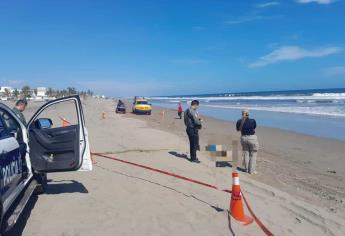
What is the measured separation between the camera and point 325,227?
234 inches

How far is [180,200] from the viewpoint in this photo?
22.5ft

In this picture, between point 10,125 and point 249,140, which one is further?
point 249,140

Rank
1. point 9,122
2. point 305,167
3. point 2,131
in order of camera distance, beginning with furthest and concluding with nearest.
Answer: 1. point 305,167
2. point 9,122
3. point 2,131

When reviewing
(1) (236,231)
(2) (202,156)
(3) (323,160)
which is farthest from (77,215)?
(3) (323,160)

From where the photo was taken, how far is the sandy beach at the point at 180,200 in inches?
218

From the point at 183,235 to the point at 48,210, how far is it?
7.69 ft

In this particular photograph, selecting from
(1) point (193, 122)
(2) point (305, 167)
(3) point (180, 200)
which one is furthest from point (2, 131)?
(2) point (305, 167)

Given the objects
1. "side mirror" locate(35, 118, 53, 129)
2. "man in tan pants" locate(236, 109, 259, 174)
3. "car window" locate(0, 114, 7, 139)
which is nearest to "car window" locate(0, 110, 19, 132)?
"car window" locate(0, 114, 7, 139)

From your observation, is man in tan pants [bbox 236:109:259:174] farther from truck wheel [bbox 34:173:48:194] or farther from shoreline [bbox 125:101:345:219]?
truck wheel [bbox 34:173:48:194]

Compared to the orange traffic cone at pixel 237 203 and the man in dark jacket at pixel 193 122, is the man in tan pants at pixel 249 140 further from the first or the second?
the orange traffic cone at pixel 237 203

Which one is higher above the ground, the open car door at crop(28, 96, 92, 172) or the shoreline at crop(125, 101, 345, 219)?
the open car door at crop(28, 96, 92, 172)

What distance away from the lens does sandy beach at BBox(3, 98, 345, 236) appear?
18.2 ft

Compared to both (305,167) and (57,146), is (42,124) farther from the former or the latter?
(305,167)

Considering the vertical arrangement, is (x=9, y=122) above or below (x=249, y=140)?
above
